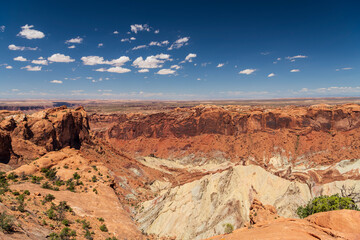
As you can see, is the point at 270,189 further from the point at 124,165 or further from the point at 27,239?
the point at 124,165

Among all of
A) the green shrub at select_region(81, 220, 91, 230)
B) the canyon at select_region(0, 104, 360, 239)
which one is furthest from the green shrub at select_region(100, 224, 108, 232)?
the green shrub at select_region(81, 220, 91, 230)

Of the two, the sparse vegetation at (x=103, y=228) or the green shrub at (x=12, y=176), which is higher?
the green shrub at (x=12, y=176)

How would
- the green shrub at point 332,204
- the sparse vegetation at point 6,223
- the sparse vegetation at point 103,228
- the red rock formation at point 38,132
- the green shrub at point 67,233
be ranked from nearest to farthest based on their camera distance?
the sparse vegetation at point 6,223 → the green shrub at point 67,233 → the sparse vegetation at point 103,228 → the green shrub at point 332,204 → the red rock formation at point 38,132

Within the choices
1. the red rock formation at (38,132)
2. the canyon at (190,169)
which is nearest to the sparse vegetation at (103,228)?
the canyon at (190,169)

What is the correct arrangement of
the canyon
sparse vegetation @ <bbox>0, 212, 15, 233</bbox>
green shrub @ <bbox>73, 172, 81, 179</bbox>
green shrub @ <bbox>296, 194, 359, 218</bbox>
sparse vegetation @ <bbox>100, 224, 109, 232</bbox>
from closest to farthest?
sparse vegetation @ <bbox>0, 212, 15, 233</bbox>, sparse vegetation @ <bbox>100, 224, 109, 232</bbox>, green shrub @ <bbox>296, 194, 359, 218</bbox>, the canyon, green shrub @ <bbox>73, 172, 81, 179</bbox>

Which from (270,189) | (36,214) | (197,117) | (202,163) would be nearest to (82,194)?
(36,214)

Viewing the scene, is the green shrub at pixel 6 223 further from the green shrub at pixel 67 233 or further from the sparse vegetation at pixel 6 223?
the green shrub at pixel 67 233

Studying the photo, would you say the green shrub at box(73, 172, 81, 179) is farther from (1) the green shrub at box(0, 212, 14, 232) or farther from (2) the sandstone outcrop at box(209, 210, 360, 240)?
(2) the sandstone outcrop at box(209, 210, 360, 240)

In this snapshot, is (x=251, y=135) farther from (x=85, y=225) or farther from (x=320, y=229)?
(x=85, y=225)
